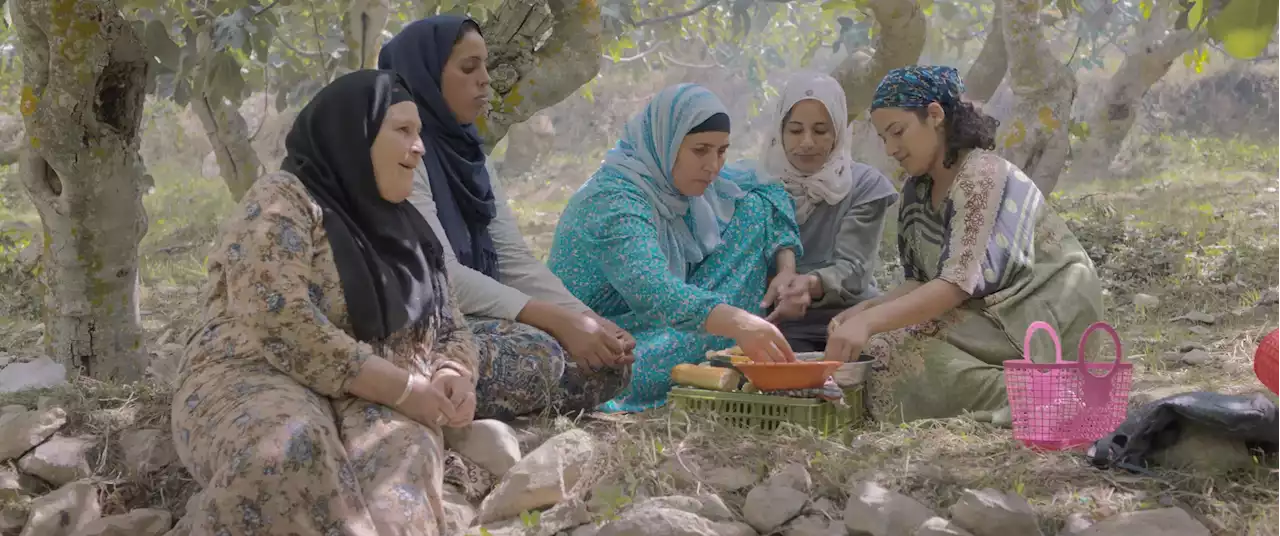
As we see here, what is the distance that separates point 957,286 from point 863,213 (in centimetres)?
80

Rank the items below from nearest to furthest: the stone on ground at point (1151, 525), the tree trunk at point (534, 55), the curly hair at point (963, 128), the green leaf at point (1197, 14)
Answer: the green leaf at point (1197, 14), the stone on ground at point (1151, 525), the curly hair at point (963, 128), the tree trunk at point (534, 55)

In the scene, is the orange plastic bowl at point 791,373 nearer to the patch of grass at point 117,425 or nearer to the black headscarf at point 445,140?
the black headscarf at point 445,140

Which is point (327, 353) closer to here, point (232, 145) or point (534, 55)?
point (534, 55)

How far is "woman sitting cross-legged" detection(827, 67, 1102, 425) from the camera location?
2.86 m

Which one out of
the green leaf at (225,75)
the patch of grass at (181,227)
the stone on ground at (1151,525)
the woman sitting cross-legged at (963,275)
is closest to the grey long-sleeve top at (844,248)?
the woman sitting cross-legged at (963,275)

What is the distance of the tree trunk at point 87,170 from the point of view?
3.14m

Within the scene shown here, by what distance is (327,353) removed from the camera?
222 cm

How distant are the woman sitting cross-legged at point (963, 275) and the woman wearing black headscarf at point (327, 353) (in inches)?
43.1

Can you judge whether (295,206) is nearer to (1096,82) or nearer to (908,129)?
(908,129)

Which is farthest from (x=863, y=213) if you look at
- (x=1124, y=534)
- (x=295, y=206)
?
(x=295, y=206)

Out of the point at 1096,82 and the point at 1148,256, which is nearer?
the point at 1148,256

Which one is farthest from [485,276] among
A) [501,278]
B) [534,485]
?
[534,485]

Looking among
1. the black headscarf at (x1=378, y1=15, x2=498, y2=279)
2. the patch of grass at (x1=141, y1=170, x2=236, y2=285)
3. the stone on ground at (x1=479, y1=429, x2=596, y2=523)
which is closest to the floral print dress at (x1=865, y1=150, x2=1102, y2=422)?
the stone on ground at (x1=479, y1=429, x2=596, y2=523)

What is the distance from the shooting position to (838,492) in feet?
7.81
